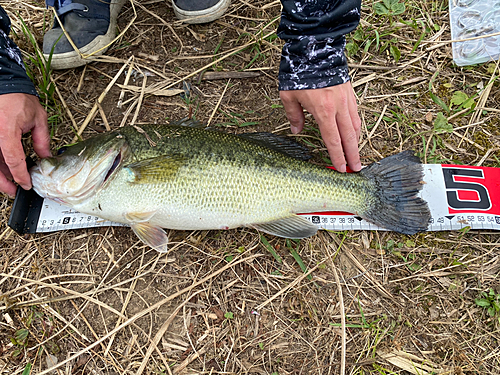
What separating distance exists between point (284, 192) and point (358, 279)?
3.78 ft

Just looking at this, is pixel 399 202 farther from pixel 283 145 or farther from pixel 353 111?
pixel 283 145

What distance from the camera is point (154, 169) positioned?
2.82 m

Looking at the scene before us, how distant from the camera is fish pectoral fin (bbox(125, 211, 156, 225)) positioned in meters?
2.82

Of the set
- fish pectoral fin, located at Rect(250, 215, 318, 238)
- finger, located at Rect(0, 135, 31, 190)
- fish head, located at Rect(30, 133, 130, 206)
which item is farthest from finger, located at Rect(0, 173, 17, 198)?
fish pectoral fin, located at Rect(250, 215, 318, 238)

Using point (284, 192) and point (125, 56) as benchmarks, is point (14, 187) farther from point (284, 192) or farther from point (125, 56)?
point (284, 192)

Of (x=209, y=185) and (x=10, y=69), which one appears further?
(x=209, y=185)

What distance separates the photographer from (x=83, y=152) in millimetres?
2906

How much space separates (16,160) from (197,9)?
253 centimetres

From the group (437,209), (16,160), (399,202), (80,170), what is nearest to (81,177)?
(80,170)

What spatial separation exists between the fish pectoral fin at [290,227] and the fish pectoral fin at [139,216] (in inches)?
37.4

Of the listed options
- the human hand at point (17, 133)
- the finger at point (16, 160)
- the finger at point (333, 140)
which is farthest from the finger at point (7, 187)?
the finger at point (333, 140)

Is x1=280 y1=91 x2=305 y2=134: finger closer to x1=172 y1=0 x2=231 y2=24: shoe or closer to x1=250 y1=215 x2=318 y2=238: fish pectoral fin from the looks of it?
x1=250 y1=215 x2=318 y2=238: fish pectoral fin

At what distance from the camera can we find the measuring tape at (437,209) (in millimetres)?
3150

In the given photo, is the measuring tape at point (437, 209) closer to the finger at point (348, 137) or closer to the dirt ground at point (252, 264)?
the dirt ground at point (252, 264)
